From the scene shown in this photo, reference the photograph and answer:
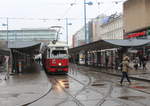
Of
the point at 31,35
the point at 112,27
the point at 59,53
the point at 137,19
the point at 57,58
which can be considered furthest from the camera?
the point at 112,27

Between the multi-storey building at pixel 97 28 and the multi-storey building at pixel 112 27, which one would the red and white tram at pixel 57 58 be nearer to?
the multi-storey building at pixel 112 27

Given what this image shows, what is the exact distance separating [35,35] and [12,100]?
8826 centimetres

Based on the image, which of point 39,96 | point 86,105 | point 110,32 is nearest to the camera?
point 86,105

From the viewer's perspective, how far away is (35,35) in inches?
3947

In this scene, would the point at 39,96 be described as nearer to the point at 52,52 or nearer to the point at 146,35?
the point at 52,52

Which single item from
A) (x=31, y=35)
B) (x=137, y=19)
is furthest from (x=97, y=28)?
(x=137, y=19)

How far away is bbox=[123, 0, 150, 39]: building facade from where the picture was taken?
222 feet

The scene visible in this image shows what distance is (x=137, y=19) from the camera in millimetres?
71750

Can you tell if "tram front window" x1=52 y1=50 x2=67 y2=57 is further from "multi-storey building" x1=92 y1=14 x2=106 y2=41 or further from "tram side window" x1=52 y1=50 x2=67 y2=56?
"multi-storey building" x1=92 y1=14 x2=106 y2=41

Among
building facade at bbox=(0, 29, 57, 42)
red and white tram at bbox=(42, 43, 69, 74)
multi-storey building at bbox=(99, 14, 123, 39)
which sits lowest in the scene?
red and white tram at bbox=(42, 43, 69, 74)

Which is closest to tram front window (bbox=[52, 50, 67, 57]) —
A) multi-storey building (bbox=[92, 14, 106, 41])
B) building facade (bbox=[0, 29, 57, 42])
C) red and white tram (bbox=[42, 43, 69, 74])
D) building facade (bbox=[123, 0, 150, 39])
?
red and white tram (bbox=[42, 43, 69, 74])

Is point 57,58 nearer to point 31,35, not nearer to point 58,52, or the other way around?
point 58,52

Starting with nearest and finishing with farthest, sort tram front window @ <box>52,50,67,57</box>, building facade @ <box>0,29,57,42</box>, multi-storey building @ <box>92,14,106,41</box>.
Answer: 1. tram front window @ <box>52,50,67,57</box>
2. building facade @ <box>0,29,57,42</box>
3. multi-storey building @ <box>92,14,106,41</box>

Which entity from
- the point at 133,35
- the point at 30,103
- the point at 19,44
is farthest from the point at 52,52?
the point at 133,35
